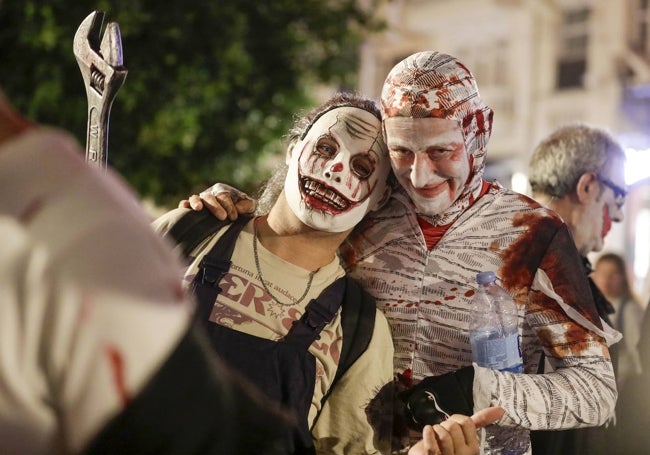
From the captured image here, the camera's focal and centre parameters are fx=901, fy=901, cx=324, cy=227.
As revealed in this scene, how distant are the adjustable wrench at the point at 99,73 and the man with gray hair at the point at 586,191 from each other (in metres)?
1.88

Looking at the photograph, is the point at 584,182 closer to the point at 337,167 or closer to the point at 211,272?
the point at 337,167

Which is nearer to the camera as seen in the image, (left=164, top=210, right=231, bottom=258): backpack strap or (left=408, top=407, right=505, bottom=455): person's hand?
(left=408, top=407, right=505, bottom=455): person's hand

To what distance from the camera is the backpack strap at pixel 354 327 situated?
2600 mm

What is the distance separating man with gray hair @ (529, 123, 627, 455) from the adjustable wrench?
6.16 ft

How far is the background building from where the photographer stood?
15.3 metres

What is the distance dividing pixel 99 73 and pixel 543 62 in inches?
603

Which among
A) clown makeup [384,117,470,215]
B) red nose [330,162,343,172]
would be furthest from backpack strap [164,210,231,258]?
clown makeup [384,117,470,215]

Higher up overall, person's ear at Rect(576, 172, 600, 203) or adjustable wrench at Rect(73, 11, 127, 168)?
adjustable wrench at Rect(73, 11, 127, 168)

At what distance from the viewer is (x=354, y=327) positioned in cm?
262

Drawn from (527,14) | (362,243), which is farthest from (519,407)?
(527,14)

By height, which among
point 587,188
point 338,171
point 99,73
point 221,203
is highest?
point 99,73

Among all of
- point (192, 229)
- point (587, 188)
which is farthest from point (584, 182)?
point (192, 229)

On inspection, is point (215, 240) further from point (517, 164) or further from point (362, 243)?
point (517, 164)

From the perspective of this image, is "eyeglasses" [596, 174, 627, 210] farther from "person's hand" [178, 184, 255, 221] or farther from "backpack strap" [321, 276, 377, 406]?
"person's hand" [178, 184, 255, 221]
